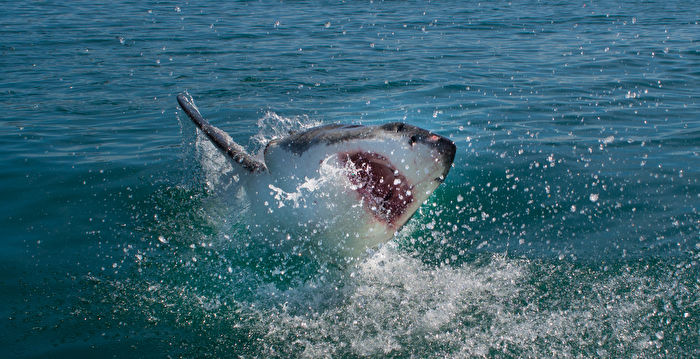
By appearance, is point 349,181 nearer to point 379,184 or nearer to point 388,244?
point 379,184

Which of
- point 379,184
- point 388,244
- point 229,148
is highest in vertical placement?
point 229,148

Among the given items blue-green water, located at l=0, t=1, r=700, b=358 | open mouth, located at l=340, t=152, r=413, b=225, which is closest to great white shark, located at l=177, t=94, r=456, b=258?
open mouth, located at l=340, t=152, r=413, b=225

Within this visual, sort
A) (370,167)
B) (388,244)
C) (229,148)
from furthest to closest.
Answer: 1. (388,244)
2. (229,148)
3. (370,167)

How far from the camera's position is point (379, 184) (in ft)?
10.9

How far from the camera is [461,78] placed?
11.0 meters

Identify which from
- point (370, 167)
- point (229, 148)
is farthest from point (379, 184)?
point (229, 148)

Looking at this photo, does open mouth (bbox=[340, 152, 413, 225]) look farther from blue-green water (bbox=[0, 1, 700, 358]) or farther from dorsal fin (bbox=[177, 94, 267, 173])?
dorsal fin (bbox=[177, 94, 267, 173])

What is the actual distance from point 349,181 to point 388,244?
165cm

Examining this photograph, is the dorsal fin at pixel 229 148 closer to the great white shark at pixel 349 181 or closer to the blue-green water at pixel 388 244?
the great white shark at pixel 349 181

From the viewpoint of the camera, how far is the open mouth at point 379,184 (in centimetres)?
320

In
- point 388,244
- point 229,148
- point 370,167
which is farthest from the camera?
point 388,244

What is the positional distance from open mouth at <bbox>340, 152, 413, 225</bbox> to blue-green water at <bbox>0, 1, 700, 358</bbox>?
77cm

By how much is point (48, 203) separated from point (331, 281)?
305cm

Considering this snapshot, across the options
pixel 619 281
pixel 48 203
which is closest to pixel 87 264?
pixel 48 203
